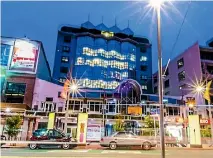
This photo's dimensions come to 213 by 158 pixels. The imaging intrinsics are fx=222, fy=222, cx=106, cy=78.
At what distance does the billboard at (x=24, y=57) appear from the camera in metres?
38.0

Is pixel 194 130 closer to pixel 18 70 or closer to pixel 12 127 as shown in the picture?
pixel 12 127

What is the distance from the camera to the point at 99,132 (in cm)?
2866

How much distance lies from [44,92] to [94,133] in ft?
52.0

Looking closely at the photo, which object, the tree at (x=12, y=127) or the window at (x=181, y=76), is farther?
the window at (x=181, y=76)

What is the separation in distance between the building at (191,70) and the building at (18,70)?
30.0m

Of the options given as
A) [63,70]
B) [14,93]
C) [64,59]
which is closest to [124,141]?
[14,93]

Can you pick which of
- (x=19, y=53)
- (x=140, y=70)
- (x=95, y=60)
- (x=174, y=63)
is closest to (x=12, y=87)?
(x=19, y=53)

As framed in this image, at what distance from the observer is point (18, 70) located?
1487 inches

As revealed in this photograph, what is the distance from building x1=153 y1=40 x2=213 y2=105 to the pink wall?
82.9ft

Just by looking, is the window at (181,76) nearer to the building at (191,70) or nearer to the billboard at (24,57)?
the building at (191,70)

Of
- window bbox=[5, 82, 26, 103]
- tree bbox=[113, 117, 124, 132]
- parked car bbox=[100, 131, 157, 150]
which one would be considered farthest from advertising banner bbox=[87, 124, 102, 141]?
window bbox=[5, 82, 26, 103]

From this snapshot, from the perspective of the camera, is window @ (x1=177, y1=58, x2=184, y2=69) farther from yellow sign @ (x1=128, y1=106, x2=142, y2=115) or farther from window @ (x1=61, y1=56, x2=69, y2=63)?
window @ (x1=61, y1=56, x2=69, y2=63)

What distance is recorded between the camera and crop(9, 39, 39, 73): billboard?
38031 millimetres

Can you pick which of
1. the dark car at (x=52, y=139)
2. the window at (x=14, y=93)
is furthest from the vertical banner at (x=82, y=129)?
the window at (x=14, y=93)
